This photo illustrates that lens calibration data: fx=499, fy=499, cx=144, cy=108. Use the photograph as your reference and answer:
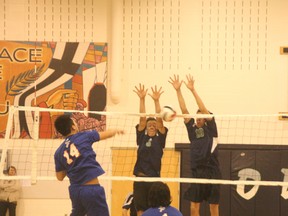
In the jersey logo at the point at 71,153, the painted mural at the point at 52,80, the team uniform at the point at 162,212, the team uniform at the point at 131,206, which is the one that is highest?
the painted mural at the point at 52,80

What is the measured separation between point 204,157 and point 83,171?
8.17 ft

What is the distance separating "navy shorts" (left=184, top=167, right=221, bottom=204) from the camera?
7.45m

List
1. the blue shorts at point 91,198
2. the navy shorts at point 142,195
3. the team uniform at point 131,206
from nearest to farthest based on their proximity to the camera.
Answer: the blue shorts at point 91,198
the navy shorts at point 142,195
the team uniform at point 131,206

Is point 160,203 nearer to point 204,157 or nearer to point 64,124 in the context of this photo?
point 64,124

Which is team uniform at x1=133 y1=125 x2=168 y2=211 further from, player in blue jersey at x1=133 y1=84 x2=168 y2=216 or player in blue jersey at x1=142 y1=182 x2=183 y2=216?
player in blue jersey at x1=142 y1=182 x2=183 y2=216

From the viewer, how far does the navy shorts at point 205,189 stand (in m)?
7.45

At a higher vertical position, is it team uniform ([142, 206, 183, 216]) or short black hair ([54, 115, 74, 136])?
short black hair ([54, 115, 74, 136])

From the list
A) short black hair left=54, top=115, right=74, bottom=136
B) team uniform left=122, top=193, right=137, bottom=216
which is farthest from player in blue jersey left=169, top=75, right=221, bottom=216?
short black hair left=54, top=115, right=74, bottom=136

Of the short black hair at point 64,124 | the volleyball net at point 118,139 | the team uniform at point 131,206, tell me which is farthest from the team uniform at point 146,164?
the volleyball net at point 118,139

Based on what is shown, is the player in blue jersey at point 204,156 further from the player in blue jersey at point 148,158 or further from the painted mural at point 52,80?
the painted mural at point 52,80

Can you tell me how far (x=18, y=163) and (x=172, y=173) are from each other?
314 centimetres

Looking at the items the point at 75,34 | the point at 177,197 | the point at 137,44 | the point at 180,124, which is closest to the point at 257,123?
the point at 180,124

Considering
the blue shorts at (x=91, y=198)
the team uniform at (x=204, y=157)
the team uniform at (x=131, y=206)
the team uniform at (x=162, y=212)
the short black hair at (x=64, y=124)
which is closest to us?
the team uniform at (x=162, y=212)

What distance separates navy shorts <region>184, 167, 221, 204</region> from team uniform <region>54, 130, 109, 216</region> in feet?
7.55
